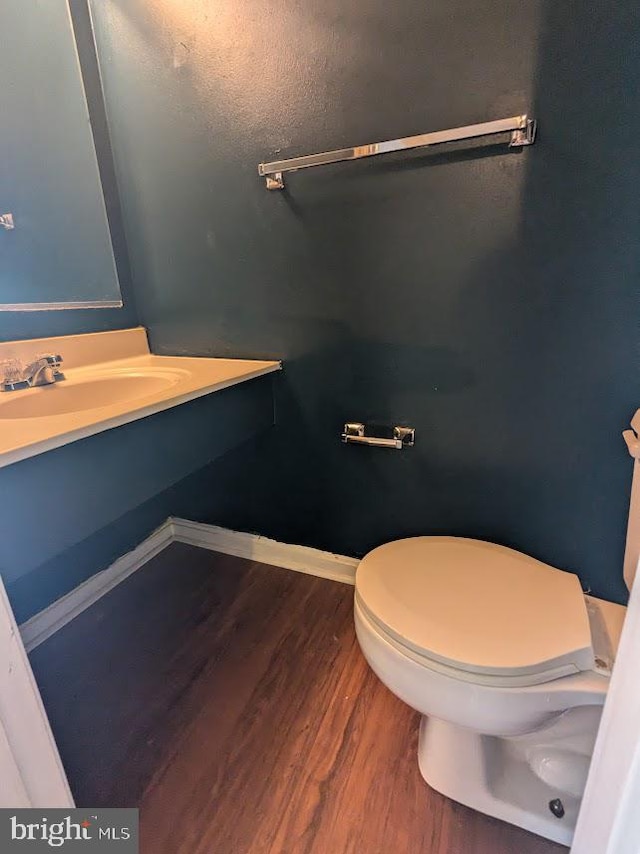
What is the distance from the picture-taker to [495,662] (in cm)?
68

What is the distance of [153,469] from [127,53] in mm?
1256

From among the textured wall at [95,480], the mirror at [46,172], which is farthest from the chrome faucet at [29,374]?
the textured wall at [95,480]

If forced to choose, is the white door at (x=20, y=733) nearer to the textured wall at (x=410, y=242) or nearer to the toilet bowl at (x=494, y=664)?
the toilet bowl at (x=494, y=664)

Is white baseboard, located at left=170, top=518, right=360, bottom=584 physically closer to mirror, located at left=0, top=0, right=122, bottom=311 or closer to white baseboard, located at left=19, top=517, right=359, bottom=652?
white baseboard, located at left=19, top=517, right=359, bottom=652

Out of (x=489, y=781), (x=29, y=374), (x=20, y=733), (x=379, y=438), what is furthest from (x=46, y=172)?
(x=489, y=781)

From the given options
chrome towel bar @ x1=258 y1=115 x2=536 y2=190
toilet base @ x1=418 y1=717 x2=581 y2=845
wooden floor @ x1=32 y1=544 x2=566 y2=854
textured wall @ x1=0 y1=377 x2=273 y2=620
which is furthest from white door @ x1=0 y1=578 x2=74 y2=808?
chrome towel bar @ x1=258 y1=115 x2=536 y2=190

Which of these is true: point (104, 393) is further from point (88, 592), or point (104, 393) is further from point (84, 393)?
point (88, 592)

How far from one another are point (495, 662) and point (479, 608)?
120 millimetres

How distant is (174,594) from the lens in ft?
4.85

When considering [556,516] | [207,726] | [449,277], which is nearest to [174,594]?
[207,726]

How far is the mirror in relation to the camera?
1089 millimetres

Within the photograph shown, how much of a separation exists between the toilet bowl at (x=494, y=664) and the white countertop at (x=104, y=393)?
22.3 inches

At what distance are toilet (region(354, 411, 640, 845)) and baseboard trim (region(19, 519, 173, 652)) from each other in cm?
103

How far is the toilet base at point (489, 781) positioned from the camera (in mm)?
822
